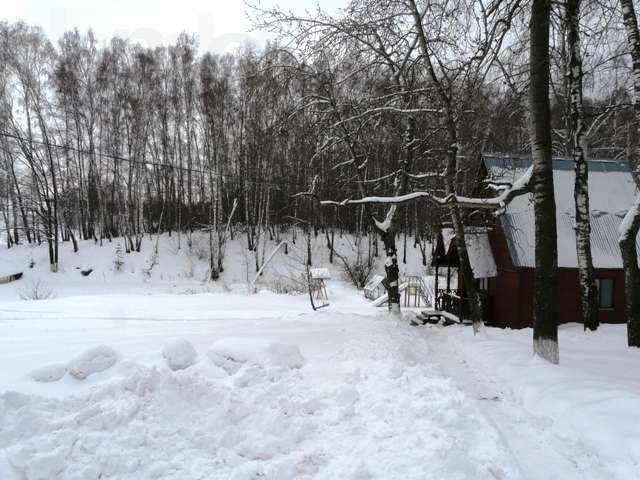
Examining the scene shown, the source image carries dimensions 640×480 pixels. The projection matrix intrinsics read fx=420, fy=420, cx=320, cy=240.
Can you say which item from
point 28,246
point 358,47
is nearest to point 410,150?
point 358,47

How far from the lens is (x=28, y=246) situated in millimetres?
30266

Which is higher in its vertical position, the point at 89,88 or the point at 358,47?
the point at 89,88

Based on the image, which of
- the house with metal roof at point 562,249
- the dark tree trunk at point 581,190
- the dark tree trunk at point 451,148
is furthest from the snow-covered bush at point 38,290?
the dark tree trunk at point 581,190

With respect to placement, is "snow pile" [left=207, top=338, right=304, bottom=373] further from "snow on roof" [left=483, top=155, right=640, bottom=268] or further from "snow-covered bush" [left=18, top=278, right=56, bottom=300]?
"snow-covered bush" [left=18, top=278, right=56, bottom=300]

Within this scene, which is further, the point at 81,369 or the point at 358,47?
the point at 358,47

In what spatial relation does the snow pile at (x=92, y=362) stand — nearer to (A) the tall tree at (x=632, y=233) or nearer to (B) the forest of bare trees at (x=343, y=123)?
(B) the forest of bare trees at (x=343, y=123)

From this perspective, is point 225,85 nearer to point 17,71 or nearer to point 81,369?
point 17,71

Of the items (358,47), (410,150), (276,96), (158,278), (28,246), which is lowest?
(158,278)

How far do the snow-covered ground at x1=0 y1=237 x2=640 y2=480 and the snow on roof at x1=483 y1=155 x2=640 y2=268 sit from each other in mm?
5477

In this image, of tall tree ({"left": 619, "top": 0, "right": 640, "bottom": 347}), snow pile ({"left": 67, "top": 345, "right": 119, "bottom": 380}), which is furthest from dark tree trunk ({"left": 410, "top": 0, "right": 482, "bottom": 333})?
snow pile ({"left": 67, "top": 345, "right": 119, "bottom": 380})

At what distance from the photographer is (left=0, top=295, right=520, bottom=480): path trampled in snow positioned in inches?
136

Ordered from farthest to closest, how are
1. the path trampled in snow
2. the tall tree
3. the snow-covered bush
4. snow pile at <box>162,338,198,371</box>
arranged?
the snow-covered bush → the tall tree → snow pile at <box>162,338,198,371</box> → the path trampled in snow

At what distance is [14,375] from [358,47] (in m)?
9.71

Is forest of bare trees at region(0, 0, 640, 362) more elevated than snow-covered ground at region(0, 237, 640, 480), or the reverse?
forest of bare trees at region(0, 0, 640, 362)
